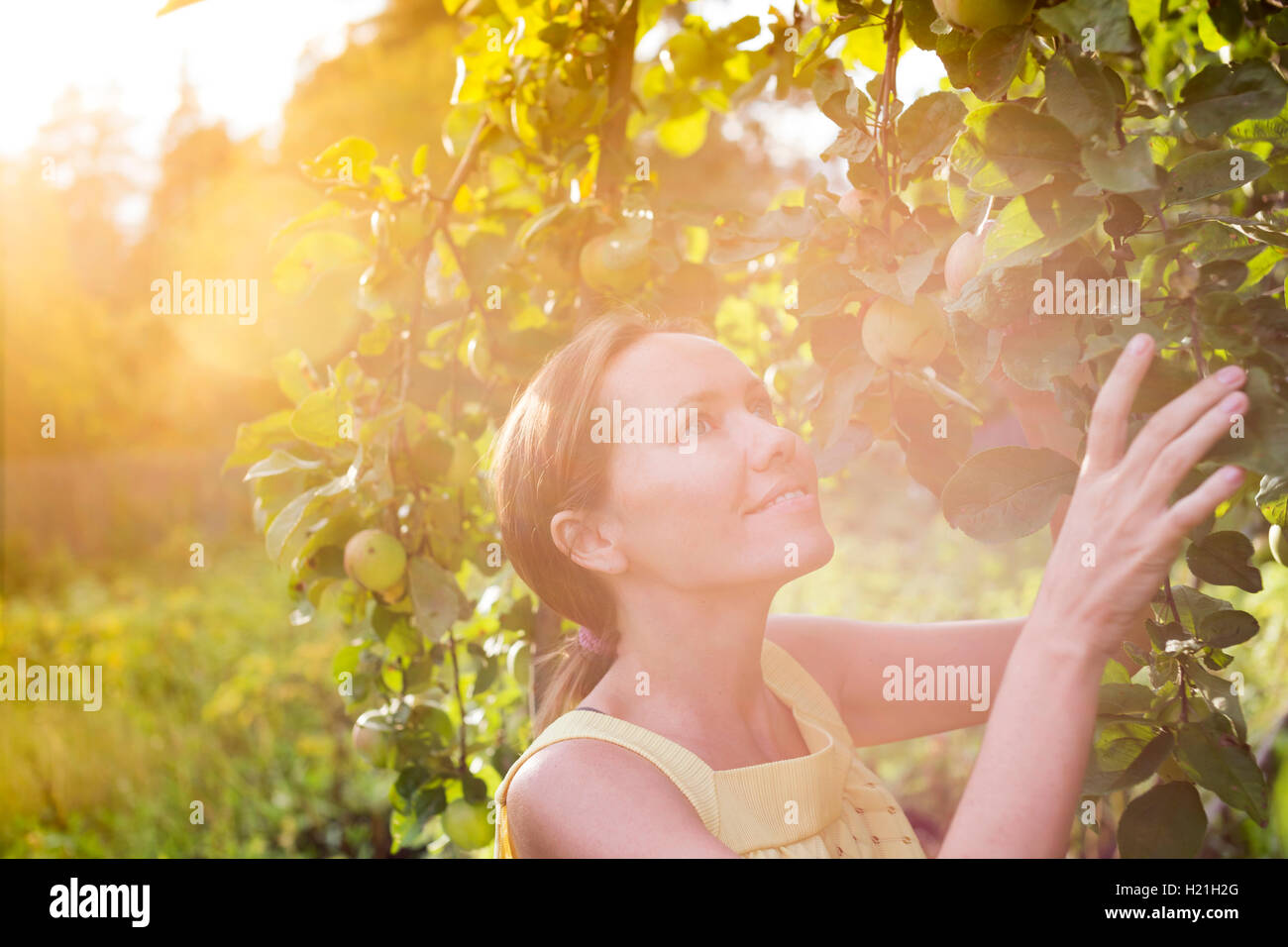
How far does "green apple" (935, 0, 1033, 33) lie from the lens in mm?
848

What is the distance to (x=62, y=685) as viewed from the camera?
4102 mm

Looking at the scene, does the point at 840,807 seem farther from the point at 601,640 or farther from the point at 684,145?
the point at 684,145

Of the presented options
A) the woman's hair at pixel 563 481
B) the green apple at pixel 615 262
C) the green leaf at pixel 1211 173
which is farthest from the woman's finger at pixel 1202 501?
the green apple at pixel 615 262

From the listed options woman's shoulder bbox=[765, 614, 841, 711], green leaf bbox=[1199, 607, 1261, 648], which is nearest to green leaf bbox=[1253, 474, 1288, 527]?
green leaf bbox=[1199, 607, 1261, 648]

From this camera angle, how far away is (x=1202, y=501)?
73 cm

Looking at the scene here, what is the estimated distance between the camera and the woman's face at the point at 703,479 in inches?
41.1

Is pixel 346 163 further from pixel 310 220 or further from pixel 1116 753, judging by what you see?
pixel 1116 753

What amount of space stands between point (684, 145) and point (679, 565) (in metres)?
0.90

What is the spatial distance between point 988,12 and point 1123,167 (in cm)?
20

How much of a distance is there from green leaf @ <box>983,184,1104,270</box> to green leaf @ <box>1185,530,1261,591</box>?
32 centimetres

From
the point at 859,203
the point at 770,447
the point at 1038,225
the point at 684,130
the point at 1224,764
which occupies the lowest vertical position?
the point at 1224,764

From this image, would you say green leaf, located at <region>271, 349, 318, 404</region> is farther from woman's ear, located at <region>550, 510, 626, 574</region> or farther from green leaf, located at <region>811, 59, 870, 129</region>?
green leaf, located at <region>811, 59, 870, 129</region>

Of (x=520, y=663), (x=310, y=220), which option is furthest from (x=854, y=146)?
(x=520, y=663)
